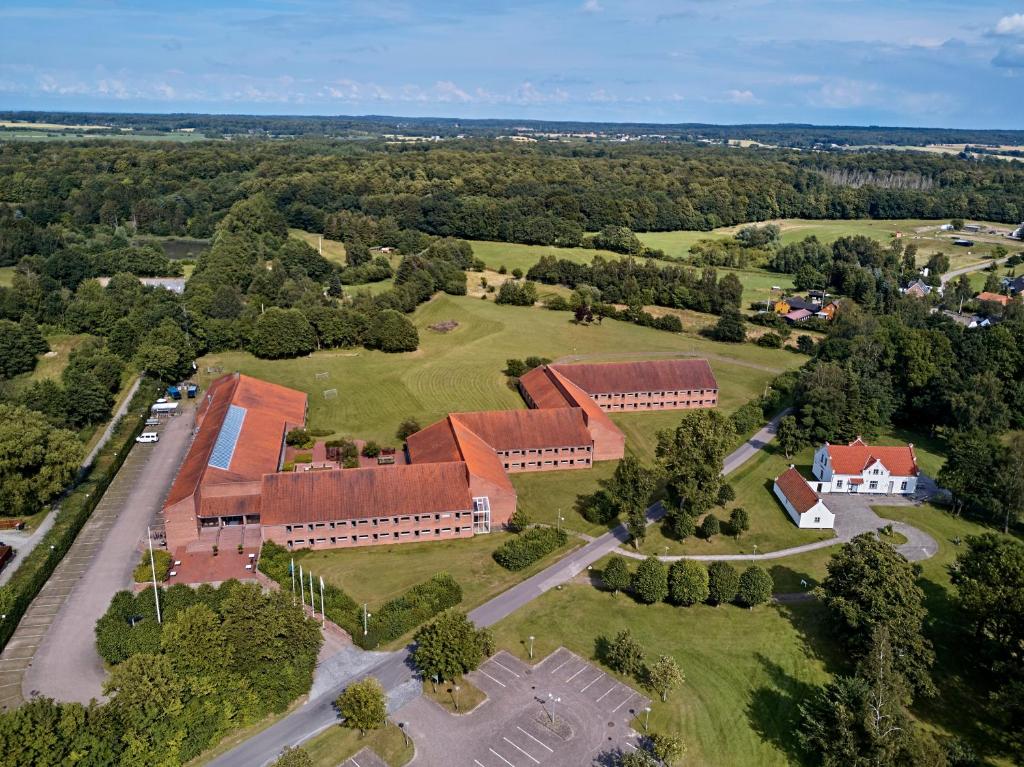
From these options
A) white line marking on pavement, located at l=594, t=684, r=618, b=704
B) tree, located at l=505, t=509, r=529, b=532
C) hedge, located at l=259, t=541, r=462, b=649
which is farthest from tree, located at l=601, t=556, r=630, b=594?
hedge, located at l=259, t=541, r=462, b=649

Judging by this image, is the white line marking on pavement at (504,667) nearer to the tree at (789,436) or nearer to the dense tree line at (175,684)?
the dense tree line at (175,684)

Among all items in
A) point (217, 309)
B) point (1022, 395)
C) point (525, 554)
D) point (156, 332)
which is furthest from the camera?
point (217, 309)

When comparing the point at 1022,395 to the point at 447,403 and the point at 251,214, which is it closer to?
the point at 447,403

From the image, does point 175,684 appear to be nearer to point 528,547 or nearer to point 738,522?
point 528,547

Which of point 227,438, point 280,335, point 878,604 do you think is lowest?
point 280,335

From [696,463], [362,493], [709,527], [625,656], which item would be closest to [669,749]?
[625,656]

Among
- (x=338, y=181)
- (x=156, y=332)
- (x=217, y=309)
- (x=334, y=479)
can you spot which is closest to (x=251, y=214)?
(x=338, y=181)
